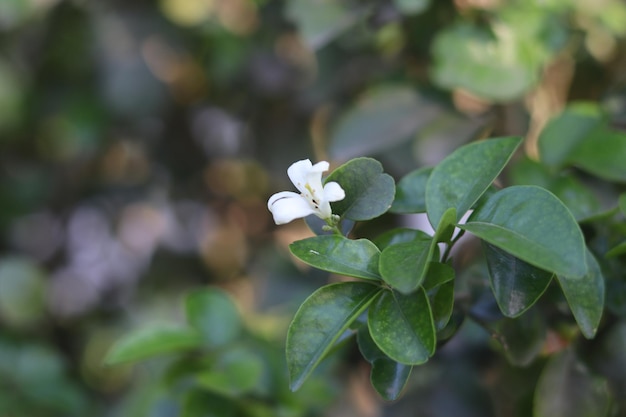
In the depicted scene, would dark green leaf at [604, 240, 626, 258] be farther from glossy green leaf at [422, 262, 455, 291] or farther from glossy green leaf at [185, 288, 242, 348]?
glossy green leaf at [185, 288, 242, 348]

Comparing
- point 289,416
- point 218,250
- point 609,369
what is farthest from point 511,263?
point 218,250

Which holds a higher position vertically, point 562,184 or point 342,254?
point 342,254

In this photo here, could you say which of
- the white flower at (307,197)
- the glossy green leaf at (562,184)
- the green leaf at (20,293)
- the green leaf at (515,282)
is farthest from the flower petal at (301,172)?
the green leaf at (20,293)

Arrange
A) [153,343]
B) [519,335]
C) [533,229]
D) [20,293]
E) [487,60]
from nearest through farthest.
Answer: [533,229]
[519,335]
[153,343]
[487,60]
[20,293]

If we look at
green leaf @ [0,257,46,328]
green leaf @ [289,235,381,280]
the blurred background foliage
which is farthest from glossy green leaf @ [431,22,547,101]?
green leaf @ [0,257,46,328]

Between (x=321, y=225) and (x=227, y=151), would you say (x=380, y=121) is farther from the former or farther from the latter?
(x=227, y=151)

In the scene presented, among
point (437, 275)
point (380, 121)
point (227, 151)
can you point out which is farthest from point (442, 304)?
point (227, 151)
